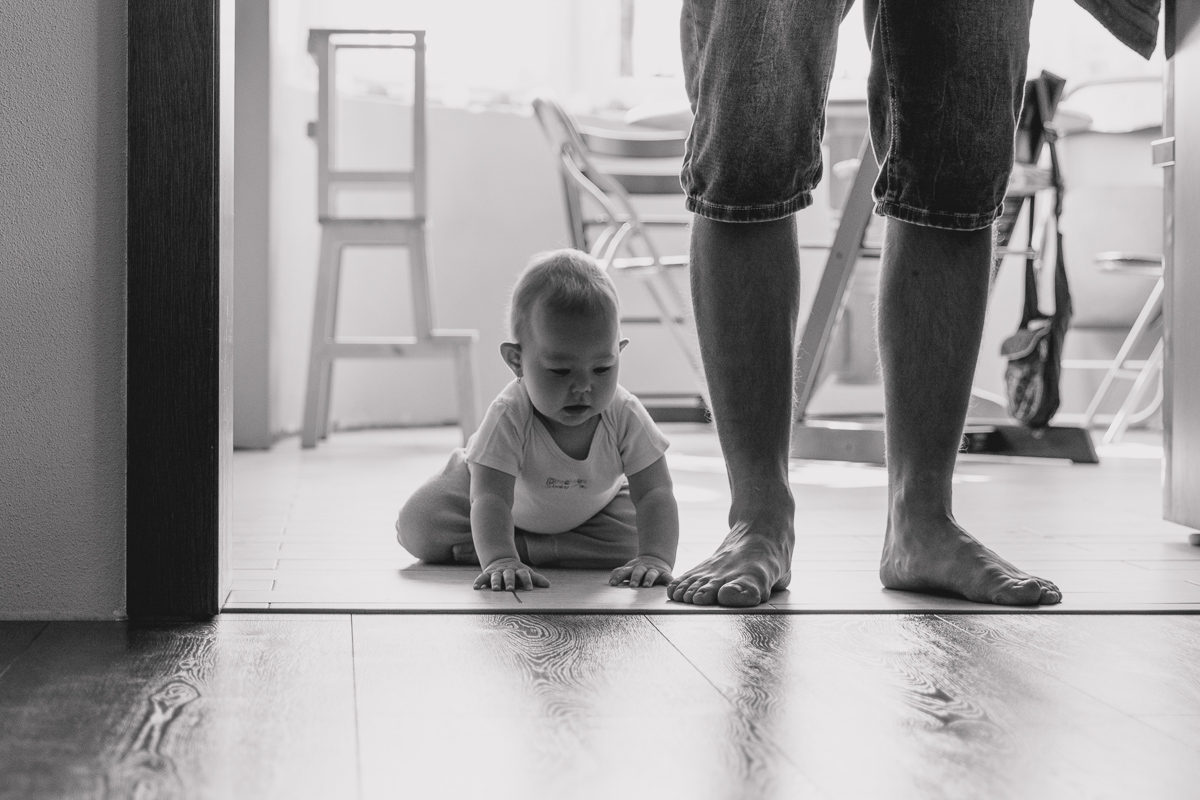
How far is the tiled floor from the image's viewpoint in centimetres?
116

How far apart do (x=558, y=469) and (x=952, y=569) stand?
399mm

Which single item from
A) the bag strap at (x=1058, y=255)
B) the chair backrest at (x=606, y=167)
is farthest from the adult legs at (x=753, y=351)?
the chair backrest at (x=606, y=167)

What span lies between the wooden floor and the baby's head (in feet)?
0.90

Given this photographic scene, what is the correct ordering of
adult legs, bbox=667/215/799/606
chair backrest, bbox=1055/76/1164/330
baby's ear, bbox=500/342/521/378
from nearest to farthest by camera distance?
adult legs, bbox=667/215/799/606 < baby's ear, bbox=500/342/521/378 < chair backrest, bbox=1055/76/1164/330

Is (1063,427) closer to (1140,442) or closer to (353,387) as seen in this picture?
(1140,442)

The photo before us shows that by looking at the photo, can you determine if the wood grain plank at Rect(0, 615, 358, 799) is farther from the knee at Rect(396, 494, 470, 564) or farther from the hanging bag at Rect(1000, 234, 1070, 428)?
the hanging bag at Rect(1000, 234, 1070, 428)

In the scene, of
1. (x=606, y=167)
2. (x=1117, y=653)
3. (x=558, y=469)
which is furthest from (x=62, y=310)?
(x=606, y=167)

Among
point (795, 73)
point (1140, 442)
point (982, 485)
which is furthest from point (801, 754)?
point (1140, 442)

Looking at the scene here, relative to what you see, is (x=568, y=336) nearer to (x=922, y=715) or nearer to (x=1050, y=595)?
(x=1050, y=595)

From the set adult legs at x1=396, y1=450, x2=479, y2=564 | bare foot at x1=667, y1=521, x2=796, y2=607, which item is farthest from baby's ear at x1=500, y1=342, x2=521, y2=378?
bare foot at x1=667, y1=521, x2=796, y2=607

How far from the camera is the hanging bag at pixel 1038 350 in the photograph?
115 inches

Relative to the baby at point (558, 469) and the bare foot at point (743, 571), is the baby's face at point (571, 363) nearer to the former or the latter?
the baby at point (558, 469)

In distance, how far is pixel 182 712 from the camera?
0.76 m

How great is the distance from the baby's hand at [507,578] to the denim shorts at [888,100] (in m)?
0.36
